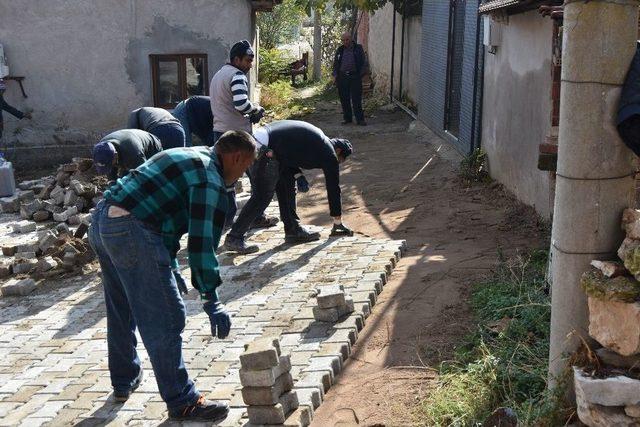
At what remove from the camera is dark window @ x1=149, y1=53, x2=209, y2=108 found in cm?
1477

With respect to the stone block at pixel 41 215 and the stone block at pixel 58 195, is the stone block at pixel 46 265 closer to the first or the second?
the stone block at pixel 41 215

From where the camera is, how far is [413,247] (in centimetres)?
853

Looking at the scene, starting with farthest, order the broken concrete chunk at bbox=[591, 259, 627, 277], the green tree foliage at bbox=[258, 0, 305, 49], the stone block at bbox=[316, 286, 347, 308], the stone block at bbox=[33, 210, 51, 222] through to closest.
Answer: the green tree foliage at bbox=[258, 0, 305, 49] → the stone block at bbox=[33, 210, 51, 222] → the stone block at bbox=[316, 286, 347, 308] → the broken concrete chunk at bbox=[591, 259, 627, 277]

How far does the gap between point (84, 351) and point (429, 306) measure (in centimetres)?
259

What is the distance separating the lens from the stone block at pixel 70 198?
37.2 feet

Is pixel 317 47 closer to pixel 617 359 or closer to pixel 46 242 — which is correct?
pixel 46 242

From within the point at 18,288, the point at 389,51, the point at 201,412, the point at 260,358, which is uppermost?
the point at 389,51

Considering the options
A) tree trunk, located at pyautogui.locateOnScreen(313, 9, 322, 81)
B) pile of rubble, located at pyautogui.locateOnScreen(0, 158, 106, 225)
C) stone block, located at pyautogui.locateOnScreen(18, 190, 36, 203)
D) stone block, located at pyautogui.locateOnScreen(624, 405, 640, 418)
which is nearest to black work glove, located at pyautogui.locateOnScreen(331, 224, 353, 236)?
pile of rubble, located at pyautogui.locateOnScreen(0, 158, 106, 225)

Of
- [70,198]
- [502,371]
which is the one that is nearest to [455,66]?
[70,198]

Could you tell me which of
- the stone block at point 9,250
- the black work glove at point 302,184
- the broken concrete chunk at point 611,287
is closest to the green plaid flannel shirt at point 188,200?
the broken concrete chunk at point 611,287

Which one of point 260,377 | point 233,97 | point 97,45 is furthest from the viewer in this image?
point 97,45

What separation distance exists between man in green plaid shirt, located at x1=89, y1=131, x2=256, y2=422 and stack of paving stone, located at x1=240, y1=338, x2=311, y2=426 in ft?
0.69

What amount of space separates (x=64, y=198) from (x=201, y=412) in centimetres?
733

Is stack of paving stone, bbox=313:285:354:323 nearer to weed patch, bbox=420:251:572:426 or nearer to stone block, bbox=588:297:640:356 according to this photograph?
weed patch, bbox=420:251:572:426
